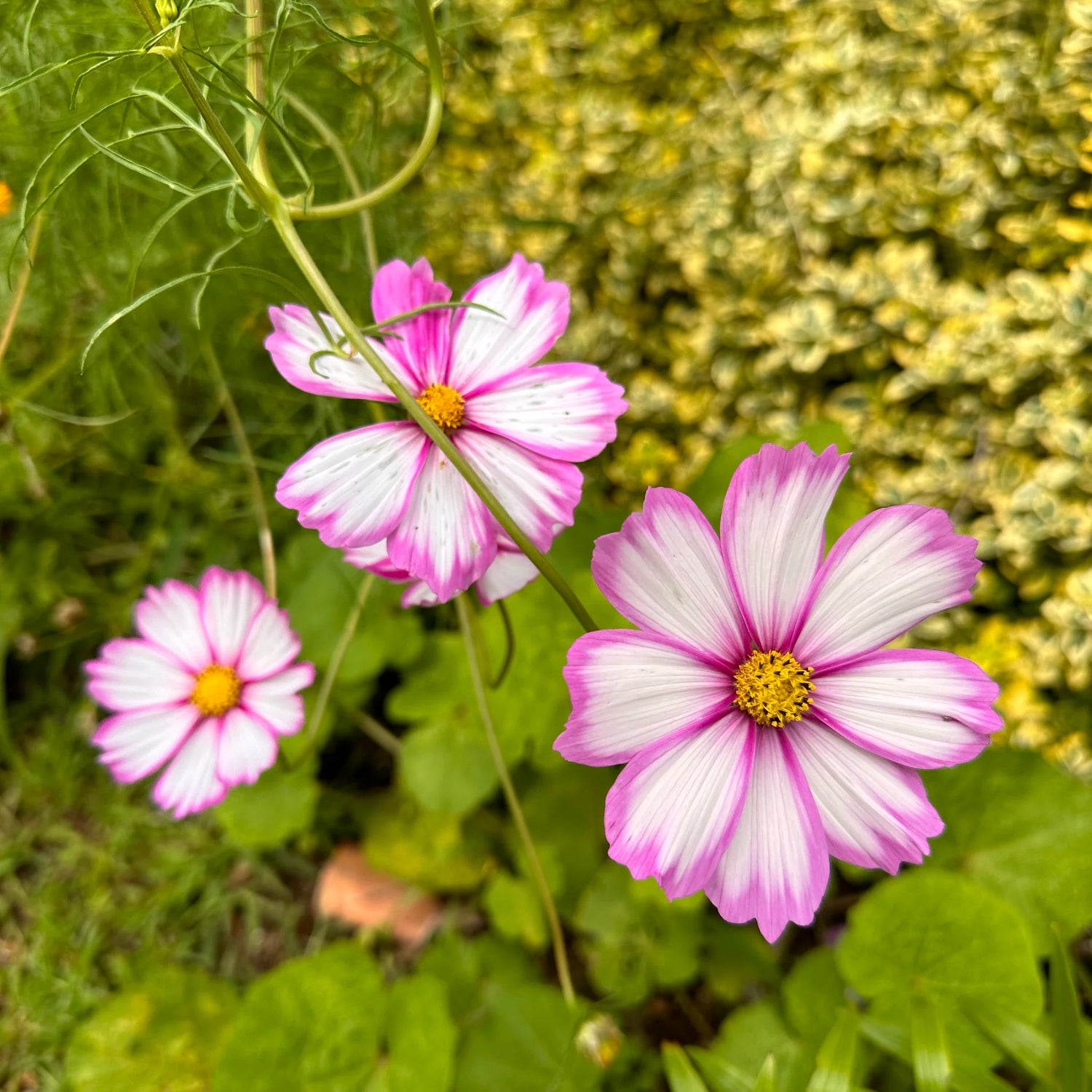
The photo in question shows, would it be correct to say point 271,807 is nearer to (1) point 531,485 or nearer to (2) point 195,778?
(2) point 195,778

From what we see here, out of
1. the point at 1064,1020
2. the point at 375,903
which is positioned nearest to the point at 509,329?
the point at 1064,1020

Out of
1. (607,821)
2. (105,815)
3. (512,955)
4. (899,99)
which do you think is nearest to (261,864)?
(105,815)

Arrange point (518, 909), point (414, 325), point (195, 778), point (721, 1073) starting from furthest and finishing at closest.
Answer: point (518, 909), point (195, 778), point (721, 1073), point (414, 325)

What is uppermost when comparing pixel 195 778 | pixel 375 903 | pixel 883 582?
pixel 883 582

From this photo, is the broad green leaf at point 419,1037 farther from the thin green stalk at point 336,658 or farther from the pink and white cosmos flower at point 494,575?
the pink and white cosmos flower at point 494,575

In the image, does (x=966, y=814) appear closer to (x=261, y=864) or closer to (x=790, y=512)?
(x=790, y=512)

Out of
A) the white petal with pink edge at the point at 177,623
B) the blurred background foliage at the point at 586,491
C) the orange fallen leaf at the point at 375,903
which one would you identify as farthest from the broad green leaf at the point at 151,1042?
the white petal with pink edge at the point at 177,623

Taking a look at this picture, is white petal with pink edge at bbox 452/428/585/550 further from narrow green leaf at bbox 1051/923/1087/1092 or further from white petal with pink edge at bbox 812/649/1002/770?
narrow green leaf at bbox 1051/923/1087/1092
